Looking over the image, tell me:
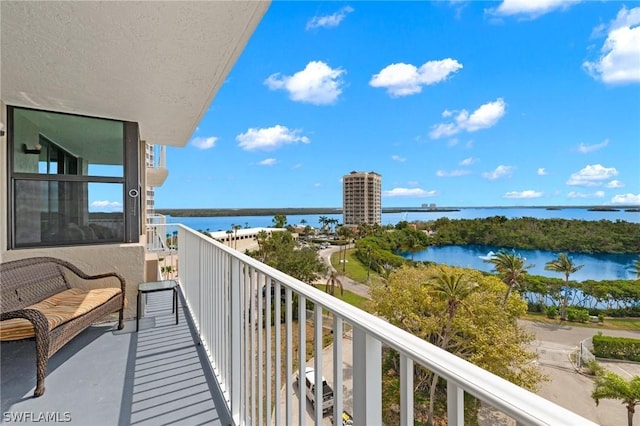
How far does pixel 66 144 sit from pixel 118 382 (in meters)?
2.89

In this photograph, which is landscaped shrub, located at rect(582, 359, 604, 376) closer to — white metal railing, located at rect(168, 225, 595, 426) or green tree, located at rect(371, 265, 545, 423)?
green tree, located at rect(371, 265, 545, 423)

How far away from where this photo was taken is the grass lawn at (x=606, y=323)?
25234mm

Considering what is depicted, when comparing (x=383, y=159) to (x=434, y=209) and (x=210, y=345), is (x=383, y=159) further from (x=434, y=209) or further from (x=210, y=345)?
(x=210, y=345)

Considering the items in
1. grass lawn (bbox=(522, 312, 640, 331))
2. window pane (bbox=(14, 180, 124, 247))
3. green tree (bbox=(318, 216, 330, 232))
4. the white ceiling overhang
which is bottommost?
grass lawn (bbox=(522, 312, 640, 331))

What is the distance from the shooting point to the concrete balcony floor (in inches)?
72.1

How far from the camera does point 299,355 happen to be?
1.08 metres

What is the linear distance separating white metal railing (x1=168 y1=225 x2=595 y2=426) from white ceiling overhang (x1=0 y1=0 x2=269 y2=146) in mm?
1479

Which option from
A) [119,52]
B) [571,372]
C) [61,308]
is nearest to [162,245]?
[61,308]

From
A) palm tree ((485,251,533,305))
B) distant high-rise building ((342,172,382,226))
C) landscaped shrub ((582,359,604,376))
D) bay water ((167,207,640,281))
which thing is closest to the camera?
landscaped shrub ((582,359,604,376))

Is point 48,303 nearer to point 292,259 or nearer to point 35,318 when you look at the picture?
point 35,318

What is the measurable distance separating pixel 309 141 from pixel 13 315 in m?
65.5

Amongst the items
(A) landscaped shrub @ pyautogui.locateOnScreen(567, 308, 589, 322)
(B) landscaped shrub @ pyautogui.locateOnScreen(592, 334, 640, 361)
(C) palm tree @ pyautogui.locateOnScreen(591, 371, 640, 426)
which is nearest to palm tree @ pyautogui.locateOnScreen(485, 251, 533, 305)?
(B) landscaped shrub @ pyautogui.locateOnScreen(592, 334, 640, 361)

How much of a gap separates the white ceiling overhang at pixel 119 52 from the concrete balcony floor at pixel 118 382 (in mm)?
2373

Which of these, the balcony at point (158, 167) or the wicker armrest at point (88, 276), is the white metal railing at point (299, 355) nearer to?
the wicker armrest at point (88, 276)
